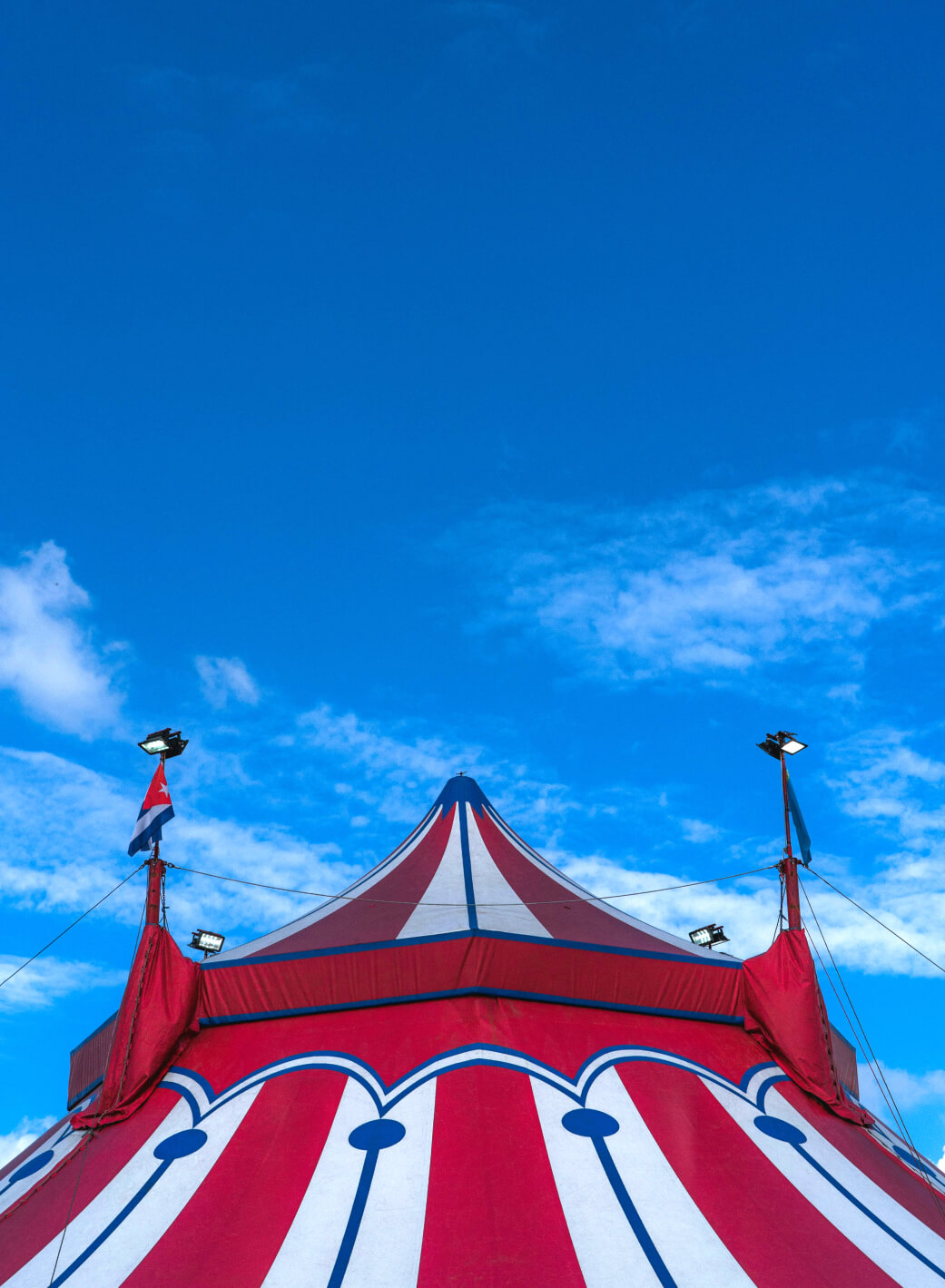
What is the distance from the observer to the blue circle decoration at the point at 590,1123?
454cm

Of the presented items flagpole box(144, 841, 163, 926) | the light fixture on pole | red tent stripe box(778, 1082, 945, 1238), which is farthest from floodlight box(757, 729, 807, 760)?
flagpole box(144, 841, 163, 926)

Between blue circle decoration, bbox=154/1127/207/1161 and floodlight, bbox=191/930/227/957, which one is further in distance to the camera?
floodlight, bbox=191/930/227/957

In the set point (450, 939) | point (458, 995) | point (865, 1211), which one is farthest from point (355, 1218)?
point (865, 1211)

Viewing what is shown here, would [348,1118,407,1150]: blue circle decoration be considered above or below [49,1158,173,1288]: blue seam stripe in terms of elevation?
above

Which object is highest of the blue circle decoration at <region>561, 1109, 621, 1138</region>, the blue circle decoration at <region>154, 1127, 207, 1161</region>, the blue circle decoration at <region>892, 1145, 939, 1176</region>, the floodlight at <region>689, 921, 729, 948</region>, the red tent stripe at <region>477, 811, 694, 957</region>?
the floodlight at <region>689, 921, 729, 948</region>

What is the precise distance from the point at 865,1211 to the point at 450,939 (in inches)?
99.2

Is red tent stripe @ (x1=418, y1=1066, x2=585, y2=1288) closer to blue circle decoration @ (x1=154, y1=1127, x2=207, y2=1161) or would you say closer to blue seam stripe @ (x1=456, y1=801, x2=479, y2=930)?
blue seam stripe @ (x1=456, y1=801, x2=479, y2=930)

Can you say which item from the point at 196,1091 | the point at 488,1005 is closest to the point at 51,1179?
the point at 196,1091

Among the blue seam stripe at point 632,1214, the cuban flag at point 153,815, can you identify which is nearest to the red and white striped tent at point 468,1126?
the blue seam stripe at point 632,1214

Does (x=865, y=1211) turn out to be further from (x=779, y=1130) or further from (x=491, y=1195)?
(x=491, y=1195)

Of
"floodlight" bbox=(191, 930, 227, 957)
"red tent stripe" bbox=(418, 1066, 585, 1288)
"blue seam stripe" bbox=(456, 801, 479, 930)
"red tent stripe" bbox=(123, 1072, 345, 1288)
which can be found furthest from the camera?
"floodlight" bbox=(191, 930, 227, 957)

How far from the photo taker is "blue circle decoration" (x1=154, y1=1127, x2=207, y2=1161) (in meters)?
4.63

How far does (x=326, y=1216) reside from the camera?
13.3ft

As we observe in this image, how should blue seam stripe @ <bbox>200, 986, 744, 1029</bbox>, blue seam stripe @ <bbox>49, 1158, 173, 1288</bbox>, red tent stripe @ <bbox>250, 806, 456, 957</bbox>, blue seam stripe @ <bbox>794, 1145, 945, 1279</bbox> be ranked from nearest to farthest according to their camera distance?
blue seam stripe @ <bbox>49, 1158, 173, 1288</bbox> < blue seam stripe @ <bbox>794, 1145, 945, 1279</bbox> < blue seam stripe @ <bbox>200, 986, 744, 1029</bbox> < red tent stripe @ <bbox>250, 806, 456, 957</bbox>
